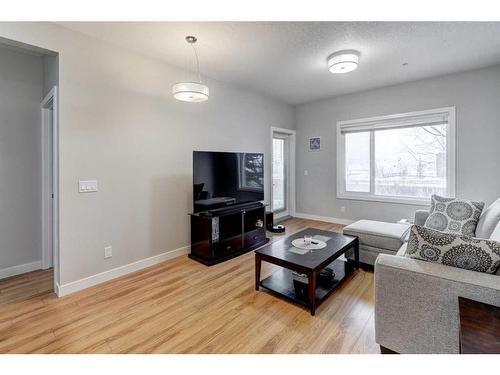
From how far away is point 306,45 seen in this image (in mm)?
2744

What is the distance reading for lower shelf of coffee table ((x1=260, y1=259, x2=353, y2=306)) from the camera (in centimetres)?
215

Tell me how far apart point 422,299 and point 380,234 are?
144 cm

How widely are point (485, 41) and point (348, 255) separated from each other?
9.53 feet

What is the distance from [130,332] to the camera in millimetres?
1787

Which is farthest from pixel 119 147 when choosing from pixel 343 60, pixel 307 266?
pixel 343 60

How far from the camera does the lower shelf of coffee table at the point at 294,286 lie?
7.04 ft

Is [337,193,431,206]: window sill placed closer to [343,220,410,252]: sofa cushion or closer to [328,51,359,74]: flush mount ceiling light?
[343,220,410,252]: sofa cushion

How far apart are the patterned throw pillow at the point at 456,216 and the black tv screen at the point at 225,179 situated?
91.3 inches

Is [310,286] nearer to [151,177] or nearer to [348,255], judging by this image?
[348,255]

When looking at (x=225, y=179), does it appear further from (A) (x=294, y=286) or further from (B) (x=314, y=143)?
(B) (x=314, y=143)

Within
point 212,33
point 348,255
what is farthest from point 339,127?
point 212,33

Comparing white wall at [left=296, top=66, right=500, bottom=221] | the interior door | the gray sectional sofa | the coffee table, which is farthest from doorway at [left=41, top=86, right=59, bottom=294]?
white wall at [left=296, top=66, right=500, bottom=221]

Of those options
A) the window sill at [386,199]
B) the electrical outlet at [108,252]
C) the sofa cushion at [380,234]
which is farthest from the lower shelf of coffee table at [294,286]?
the window sill at [386,199]

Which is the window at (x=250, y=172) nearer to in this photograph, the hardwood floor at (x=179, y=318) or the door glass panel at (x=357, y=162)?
the hardwood floor at (x=179, y=318)
